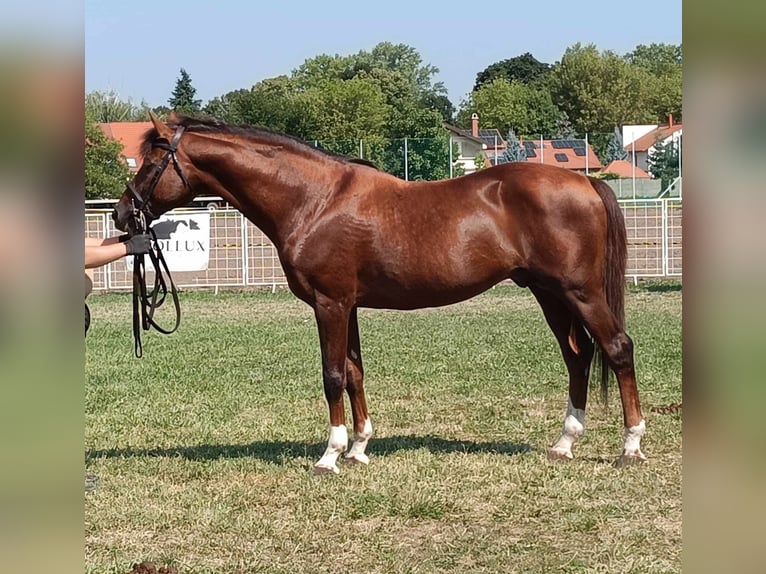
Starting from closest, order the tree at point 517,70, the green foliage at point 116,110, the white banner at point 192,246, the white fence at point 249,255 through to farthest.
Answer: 1. the white banner at point 192,246
2. the white fence at point 249,255
3. the green foliage at point 116,110
4. the tree at point 517,70

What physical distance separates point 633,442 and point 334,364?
1.96 m

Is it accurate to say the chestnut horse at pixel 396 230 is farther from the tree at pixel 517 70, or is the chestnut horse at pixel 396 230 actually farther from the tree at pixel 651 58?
the tree at pixel 517 70

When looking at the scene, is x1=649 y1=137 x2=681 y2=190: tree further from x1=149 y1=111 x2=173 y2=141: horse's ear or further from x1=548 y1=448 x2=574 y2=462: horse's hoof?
x1=149 y1=111 x2=173 y2=141: horse's ear

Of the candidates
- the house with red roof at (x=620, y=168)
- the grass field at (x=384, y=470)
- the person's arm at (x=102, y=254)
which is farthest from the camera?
the house with red roof at (x=620, y=168)

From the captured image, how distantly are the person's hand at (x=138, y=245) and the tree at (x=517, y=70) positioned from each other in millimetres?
101230

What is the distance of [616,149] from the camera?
135 ft

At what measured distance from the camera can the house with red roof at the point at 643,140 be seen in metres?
Answer: 36.2

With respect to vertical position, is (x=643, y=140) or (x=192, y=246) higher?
(x=643, y=140)

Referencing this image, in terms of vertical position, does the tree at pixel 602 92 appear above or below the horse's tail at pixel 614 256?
above

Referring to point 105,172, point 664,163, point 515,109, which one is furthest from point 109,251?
point 515,109

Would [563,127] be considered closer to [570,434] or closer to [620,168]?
[620,168]

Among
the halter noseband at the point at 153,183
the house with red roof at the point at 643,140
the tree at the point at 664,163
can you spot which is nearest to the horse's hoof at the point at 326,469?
the halter noseband at the point at 153,183

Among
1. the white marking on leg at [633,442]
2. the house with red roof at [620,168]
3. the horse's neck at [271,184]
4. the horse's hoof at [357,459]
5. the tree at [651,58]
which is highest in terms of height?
the tree at [651,58]

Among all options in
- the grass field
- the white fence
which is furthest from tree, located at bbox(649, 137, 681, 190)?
the grass field
